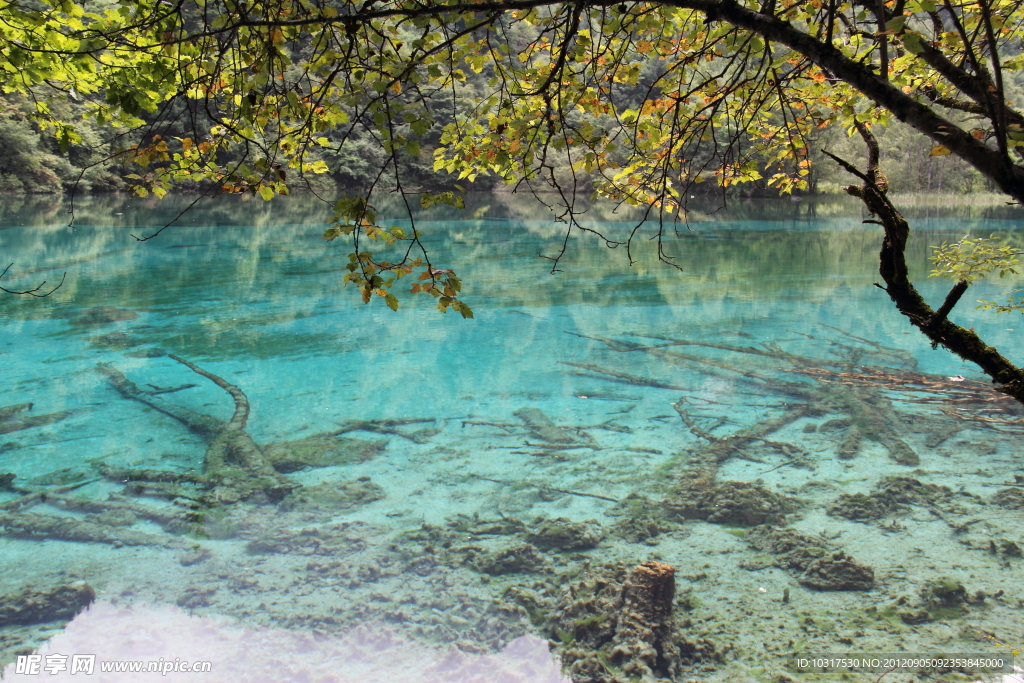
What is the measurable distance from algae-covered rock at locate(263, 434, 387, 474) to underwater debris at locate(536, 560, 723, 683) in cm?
300

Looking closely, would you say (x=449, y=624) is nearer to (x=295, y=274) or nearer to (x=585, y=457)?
(x=585, y=457)

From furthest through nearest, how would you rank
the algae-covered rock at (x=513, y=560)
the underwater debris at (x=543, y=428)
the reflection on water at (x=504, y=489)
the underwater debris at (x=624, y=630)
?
the underwater debris at (x=543, y=428) < the algae-covered rock at (x=513, y=560) < the reflection on water at (x=504, y=489) < the underwater debris at (x=624, y=630)

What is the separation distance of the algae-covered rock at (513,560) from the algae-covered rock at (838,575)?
5.94 feet

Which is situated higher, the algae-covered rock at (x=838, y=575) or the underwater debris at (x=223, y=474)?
the algae-covered rock at (x=838, y=575)

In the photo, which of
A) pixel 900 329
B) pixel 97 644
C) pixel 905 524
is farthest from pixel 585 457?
pixel 900 329

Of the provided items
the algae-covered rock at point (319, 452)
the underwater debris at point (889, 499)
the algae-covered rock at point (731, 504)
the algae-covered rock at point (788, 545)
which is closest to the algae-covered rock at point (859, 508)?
the underwater debris at point (889, 499)

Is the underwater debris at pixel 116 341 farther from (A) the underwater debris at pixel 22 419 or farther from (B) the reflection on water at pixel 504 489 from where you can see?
(A) the underwater debris at pixel 22 419

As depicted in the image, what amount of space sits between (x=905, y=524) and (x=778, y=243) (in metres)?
20.1

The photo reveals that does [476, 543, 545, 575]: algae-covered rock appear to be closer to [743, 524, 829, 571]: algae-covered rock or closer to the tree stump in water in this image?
the tree stump in water

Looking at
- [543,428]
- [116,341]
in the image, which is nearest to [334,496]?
[543,428]

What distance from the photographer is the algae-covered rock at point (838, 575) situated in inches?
193

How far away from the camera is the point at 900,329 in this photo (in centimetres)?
1218

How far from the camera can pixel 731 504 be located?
604 cm

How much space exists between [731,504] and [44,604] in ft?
16.4
